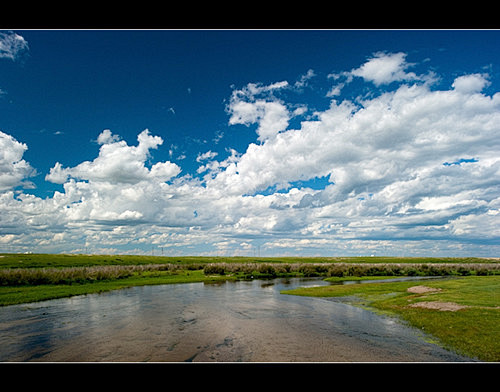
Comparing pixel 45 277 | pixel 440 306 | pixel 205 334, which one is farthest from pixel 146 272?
pixel 440 306

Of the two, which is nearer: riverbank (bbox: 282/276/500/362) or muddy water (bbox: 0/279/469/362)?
muddy water (bbox: 0/279/469/362)

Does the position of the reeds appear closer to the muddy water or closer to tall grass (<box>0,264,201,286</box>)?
tall grass (<box>0,264,201,286</box>)

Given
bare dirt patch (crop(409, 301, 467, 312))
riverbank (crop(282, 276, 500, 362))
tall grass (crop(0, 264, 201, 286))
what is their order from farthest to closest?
tall grass (crop(0, 264, 201, 286))
bare dirt patch (crop(409, 301, 467, 312))
riverbank (crop(282, 276, 500, 362))

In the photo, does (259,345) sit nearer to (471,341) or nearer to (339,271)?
(471,341)

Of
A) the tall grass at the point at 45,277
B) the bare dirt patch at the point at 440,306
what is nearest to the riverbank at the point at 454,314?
the bare dirt patch at the point at 440,306

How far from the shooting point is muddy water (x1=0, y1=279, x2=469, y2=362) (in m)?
13.3

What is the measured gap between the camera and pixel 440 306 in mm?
20641

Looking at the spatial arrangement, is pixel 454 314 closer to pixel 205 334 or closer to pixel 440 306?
pixel 440 306

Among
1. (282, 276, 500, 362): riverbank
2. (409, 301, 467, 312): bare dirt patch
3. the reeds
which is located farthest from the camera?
the reeds

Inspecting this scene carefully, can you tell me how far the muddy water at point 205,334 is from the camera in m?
13.3

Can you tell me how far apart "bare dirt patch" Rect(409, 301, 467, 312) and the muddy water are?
3751 millimetres

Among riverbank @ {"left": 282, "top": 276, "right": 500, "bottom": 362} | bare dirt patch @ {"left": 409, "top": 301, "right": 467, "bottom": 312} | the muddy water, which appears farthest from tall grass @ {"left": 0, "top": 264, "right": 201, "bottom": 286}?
bare dirt patch @ {"left": 409, "top": 301, "right": 467, "bottom": 312}
